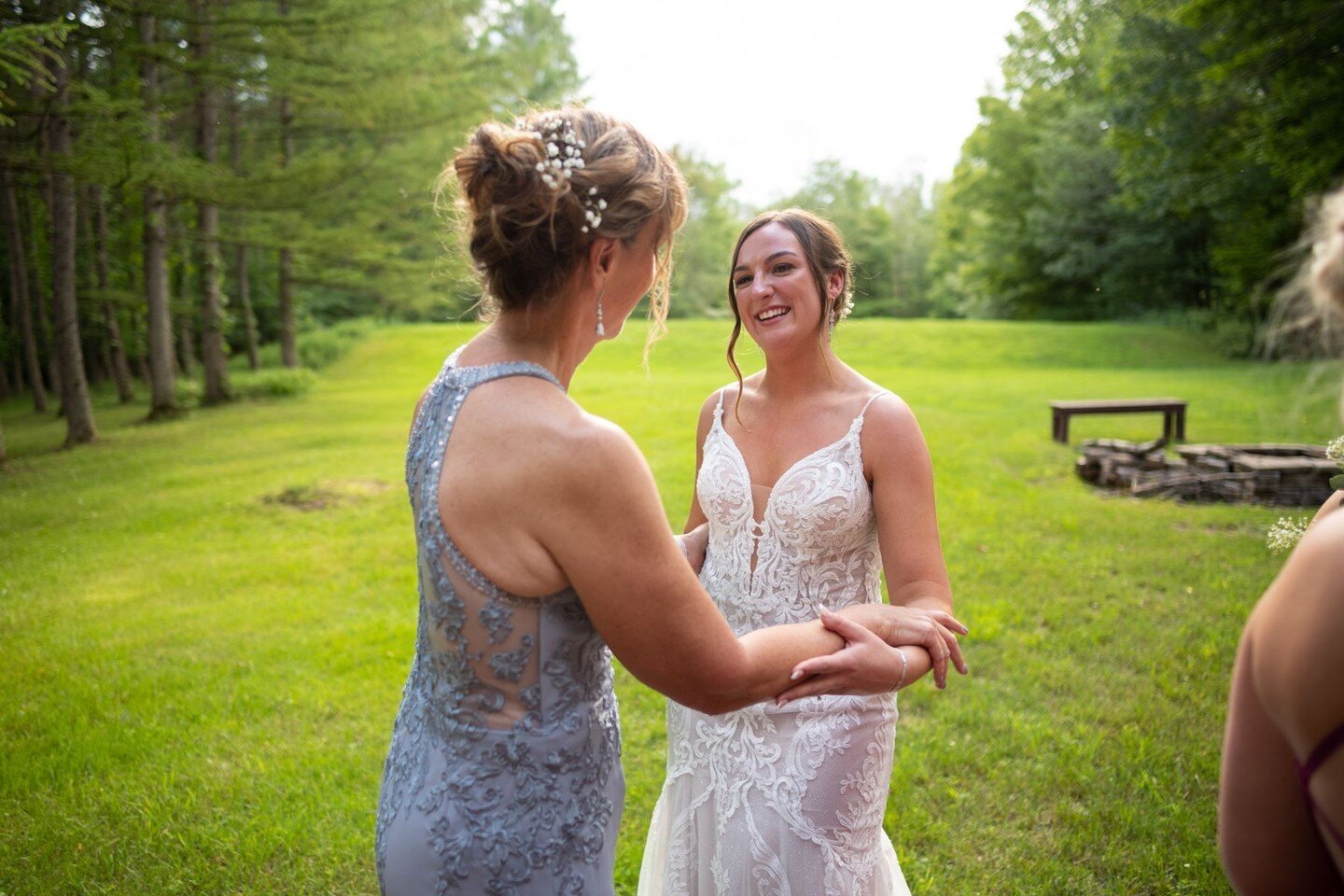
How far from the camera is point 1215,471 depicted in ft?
32.3

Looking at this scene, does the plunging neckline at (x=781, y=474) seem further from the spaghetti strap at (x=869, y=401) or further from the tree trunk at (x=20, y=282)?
the tree trunk at (x=20, y=282)

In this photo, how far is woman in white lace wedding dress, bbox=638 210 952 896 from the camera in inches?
95.1

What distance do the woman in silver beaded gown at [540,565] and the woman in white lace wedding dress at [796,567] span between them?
79cm

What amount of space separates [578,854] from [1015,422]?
14.6 meters

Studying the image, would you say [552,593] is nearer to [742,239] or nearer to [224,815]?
[742,239]

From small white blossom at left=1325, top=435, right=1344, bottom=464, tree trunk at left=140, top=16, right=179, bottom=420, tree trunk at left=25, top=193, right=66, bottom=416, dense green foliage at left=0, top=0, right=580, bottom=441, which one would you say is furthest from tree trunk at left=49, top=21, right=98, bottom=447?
small white blossom at left=1325, top=435, right=1344, bottom=464

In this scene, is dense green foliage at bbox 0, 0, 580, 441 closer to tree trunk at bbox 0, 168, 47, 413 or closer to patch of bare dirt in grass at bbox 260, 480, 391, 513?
tree trunk at bbox 0, 168, 47, 413

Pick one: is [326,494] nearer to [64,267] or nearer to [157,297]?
[64,267]

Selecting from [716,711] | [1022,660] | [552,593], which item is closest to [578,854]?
[716,711]

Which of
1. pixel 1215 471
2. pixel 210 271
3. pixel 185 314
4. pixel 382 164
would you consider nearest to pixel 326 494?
pixel 1215 471

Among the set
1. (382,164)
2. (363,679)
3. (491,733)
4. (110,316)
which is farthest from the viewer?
(110,316)

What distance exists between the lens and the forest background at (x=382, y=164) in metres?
11.7

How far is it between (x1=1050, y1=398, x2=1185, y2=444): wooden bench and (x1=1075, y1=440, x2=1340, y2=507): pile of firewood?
1536 mm

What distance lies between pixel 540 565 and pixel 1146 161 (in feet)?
76.6
